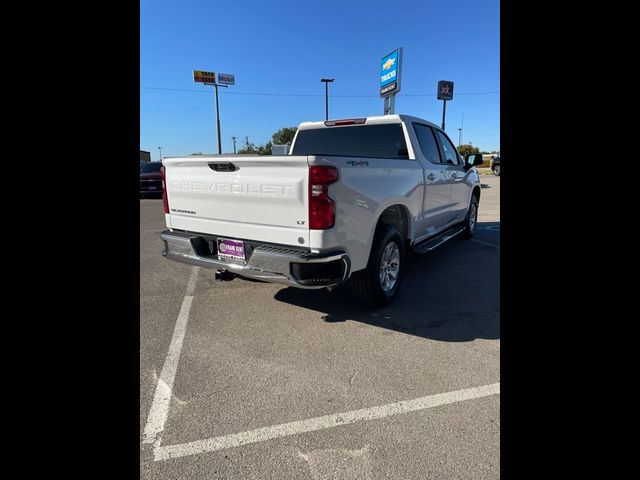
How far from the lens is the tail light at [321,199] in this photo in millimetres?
2977

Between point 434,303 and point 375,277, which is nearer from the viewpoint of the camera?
point 375,277

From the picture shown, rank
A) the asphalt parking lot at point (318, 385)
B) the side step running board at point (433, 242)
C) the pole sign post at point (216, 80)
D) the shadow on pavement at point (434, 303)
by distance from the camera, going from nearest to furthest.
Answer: the asphalt parking lot at point (318, 385) → the shadow on pavement at point (434, 303) → the side step running board at point (433, 242) → the pole sign post at point (216, 80)

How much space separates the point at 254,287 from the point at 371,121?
8.62ft

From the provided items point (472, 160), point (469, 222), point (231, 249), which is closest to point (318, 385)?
point (231, 249)

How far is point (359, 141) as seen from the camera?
5043 mm

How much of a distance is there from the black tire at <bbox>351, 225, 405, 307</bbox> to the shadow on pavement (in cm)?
15

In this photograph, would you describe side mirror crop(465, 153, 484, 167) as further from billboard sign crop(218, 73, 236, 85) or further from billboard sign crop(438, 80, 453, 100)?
billboard sign crop(218, 73, 236, 85)

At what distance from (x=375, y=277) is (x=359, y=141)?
212 cm

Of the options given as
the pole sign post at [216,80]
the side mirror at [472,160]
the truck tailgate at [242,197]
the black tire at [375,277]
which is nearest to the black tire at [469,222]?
the side mirror at [472,160]

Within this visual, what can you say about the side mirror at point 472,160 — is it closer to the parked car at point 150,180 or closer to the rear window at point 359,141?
the rear window at point 359,141

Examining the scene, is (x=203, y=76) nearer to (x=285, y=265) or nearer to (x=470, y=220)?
(x=470, y=220)

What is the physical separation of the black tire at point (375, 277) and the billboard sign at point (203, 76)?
137 feet

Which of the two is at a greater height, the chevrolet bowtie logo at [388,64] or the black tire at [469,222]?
the chevrolet bowtie logo at [388,64]
